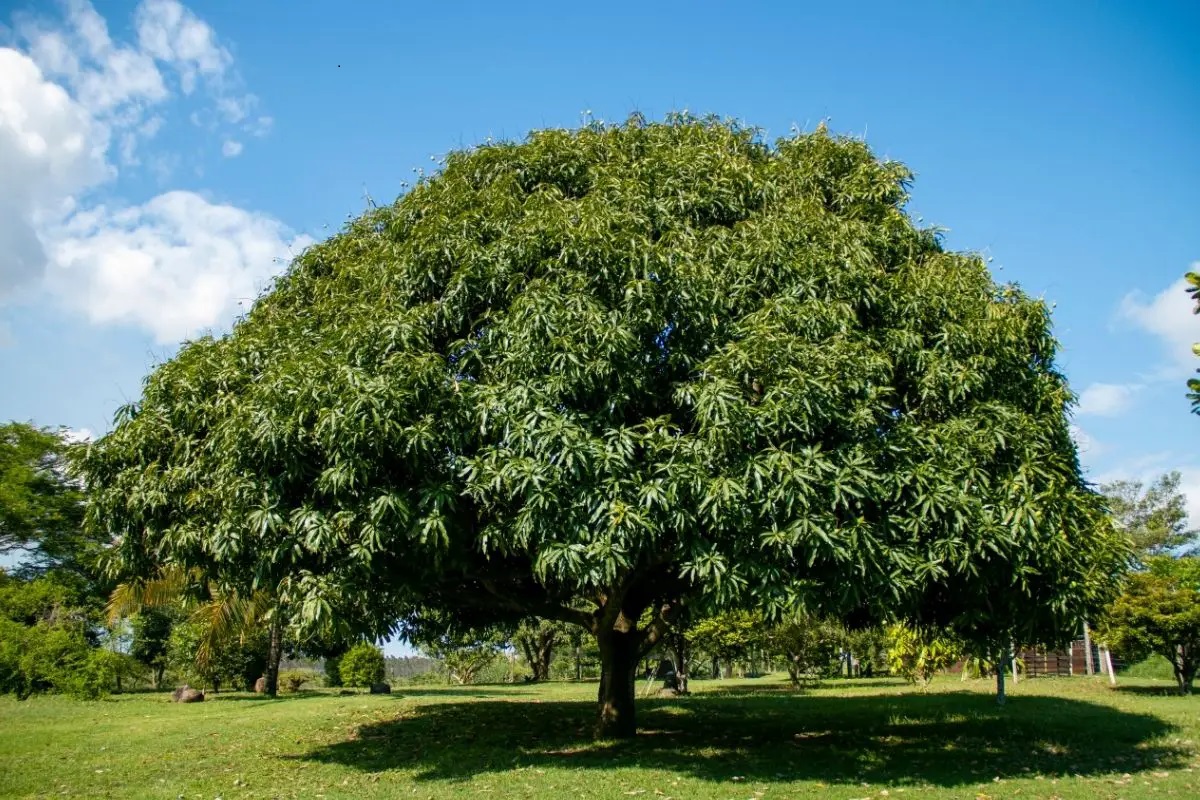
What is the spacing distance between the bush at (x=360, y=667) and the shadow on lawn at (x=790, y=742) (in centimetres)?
1452

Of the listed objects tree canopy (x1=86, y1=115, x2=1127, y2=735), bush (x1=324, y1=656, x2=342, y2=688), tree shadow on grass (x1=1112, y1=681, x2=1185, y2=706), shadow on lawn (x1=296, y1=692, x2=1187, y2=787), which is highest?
tree canopy (x1=86, y1=115, x2=1127, y2=735)

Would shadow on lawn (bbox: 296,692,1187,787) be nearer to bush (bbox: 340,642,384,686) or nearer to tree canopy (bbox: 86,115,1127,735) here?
tree canopy (bbox: 86,115,1127,735)

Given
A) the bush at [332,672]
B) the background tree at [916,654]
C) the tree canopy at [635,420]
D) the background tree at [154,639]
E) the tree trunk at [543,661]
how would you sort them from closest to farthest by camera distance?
the tree canopy at [635,420] → the background tree at [916,654] → the background tree at [154,639] → the bush at [332,672] → the tree trunk at [543,661]

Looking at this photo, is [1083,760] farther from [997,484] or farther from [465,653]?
[465,653]

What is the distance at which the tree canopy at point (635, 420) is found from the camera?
32.3ft

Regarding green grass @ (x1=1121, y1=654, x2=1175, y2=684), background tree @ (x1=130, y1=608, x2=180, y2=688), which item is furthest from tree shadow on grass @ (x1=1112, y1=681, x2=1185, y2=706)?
background tree @ (x1=130, y1=608, x2=180, y2=688)

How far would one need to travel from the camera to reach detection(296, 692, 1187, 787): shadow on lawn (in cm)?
1163

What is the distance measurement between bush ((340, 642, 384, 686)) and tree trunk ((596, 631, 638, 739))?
20.8m

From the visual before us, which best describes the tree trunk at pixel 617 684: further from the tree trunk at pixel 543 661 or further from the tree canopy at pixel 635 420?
the tree trunk at pixel 543 661

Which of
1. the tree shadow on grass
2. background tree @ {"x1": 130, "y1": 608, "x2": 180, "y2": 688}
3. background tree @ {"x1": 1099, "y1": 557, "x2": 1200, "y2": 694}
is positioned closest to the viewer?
background tree @ {"x1": 1099, "y1": 557, "x2": 1200, "y2": 694}

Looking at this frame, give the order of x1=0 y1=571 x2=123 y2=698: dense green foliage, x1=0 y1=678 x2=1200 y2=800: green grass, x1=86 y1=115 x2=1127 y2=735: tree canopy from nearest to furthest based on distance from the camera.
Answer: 1. x1=86 y1=115 x2=1127 y2=735: tree canopy
2. x1=0 y1=678 x2=1200 y2=800: green grass
3. x1=0 y1=571 x2=123 y2=698: dense green foliage

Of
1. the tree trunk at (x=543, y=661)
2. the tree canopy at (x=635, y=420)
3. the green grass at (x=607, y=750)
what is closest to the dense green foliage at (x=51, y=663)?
the green grass at (x=607, y=750)

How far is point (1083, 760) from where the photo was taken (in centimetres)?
1216

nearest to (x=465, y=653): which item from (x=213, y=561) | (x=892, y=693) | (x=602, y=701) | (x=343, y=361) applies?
(x=892, y=693)
